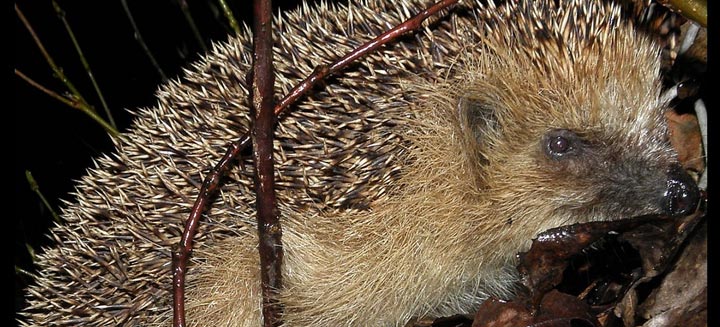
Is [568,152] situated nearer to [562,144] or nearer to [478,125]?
[562,144]

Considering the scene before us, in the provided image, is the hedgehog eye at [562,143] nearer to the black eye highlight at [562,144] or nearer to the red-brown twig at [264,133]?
the black eye highlight at [562,144]

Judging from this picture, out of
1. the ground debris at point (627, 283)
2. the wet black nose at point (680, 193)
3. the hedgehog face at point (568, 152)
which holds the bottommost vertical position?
the ground debris at point (627, 283)

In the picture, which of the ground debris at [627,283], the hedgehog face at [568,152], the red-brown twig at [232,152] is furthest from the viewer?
the hedgehog face at [568,152]

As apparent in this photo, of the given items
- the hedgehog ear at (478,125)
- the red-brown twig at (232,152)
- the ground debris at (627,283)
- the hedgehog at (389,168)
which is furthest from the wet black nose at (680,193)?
the red-brown twig at (232,152)

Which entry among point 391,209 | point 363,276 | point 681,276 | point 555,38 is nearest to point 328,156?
point 391,209

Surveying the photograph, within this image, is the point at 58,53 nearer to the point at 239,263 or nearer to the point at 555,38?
the point at 239,263

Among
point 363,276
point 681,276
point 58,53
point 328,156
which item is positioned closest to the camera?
point 681,276

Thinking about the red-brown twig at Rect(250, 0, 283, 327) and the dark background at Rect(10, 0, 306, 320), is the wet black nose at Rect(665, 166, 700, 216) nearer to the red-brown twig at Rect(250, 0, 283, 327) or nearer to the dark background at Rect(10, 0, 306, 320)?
the red-brown twig at Rect(250, 0, 283, 327)

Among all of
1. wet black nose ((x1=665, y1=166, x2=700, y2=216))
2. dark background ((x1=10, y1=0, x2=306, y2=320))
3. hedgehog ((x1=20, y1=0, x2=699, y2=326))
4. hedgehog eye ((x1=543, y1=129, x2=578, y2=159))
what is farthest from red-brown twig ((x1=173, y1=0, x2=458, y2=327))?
dark background ((x1=10, y1=0, x2=306, y2=320))
